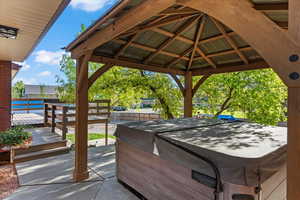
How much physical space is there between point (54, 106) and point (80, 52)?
3.64 metres

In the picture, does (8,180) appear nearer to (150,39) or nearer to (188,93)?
(150,39)

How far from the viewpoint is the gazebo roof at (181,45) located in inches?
116

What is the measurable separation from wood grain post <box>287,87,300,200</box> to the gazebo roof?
1.97 meters

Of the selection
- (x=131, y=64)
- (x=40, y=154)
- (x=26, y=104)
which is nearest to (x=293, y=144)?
(x=131, y=64)

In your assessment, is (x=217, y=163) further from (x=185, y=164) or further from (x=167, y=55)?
(x=167, y=55)

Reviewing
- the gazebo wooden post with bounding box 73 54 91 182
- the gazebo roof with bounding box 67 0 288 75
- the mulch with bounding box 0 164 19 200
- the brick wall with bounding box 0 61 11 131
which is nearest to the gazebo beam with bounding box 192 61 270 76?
the gazebo roof with bounding box 67 0 288 75

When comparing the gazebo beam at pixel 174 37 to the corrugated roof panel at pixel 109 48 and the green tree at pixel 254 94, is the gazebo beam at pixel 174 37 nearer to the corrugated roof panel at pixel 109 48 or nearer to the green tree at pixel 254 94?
the corrugated roof panel at pixel 109 48

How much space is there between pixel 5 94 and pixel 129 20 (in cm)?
502

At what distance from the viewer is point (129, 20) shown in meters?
2.05

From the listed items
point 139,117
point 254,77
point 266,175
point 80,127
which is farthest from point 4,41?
point 139,117

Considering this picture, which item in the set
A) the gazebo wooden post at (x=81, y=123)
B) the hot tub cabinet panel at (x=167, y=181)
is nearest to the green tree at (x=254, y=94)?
the hot tub cabinet panel at (x=167, y=181)

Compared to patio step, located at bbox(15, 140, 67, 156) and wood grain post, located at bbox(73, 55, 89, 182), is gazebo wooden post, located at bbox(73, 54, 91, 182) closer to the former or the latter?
wood grain post, located at bbox(73, 55, 89, 182)

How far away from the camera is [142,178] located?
2662mm

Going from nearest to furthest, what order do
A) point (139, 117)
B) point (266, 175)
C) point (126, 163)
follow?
point (266, 175) → point (126, 163) → point (139, 117)
